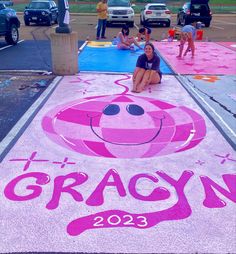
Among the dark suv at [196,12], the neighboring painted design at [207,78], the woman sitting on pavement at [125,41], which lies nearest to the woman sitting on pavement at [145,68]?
Result: the neighboring painted design at [207,78]

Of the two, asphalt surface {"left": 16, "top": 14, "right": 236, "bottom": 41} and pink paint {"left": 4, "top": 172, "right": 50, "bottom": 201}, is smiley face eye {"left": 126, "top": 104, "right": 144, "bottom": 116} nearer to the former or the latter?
pink paint {"left": 4, "top": 172, "right": 50, "bottom": 201}

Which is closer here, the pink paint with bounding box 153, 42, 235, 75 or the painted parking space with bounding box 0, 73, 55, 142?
the painted parking space with bounding box 0, 73, 55, 142

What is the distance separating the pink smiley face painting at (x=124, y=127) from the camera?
184 inches

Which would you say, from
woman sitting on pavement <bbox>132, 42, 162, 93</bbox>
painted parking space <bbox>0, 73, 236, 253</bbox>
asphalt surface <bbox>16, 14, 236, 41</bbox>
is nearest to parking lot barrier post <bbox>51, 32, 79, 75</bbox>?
woman sitting on pavement <bbox>132, 42, 162, 93</bbox>

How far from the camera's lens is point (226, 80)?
8.61m

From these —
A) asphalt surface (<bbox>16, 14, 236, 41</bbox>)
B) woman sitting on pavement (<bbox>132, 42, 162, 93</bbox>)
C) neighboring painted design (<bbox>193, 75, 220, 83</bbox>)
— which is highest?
woman sitting on pavement (<bbox>132, 42, 162, 93</bbox>)

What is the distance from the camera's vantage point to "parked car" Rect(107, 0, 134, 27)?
20.7 metres

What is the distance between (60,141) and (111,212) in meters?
1.89

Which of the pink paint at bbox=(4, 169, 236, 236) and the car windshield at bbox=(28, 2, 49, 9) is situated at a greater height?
the pink paint at bbox=(4, 169, 236, 236)

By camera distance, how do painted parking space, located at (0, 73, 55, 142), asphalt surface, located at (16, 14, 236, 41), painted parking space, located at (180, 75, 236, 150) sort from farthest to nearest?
asphalt surface, located at (16, 14, 236, 41)
painted parking space, located at (0, 73, 55, 142)
painted parking space, located at (180, 75, 236, 150)

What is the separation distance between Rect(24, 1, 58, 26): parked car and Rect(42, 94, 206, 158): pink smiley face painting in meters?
17.9

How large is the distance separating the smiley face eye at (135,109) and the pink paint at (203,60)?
354cm

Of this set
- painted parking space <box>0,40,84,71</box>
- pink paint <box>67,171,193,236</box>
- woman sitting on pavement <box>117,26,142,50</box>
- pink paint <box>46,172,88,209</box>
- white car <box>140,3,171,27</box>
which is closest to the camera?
pink paint <box>67,171,193,236</box>

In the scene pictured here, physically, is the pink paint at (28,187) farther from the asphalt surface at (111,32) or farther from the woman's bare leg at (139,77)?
the asphalt surface at (111,32)
